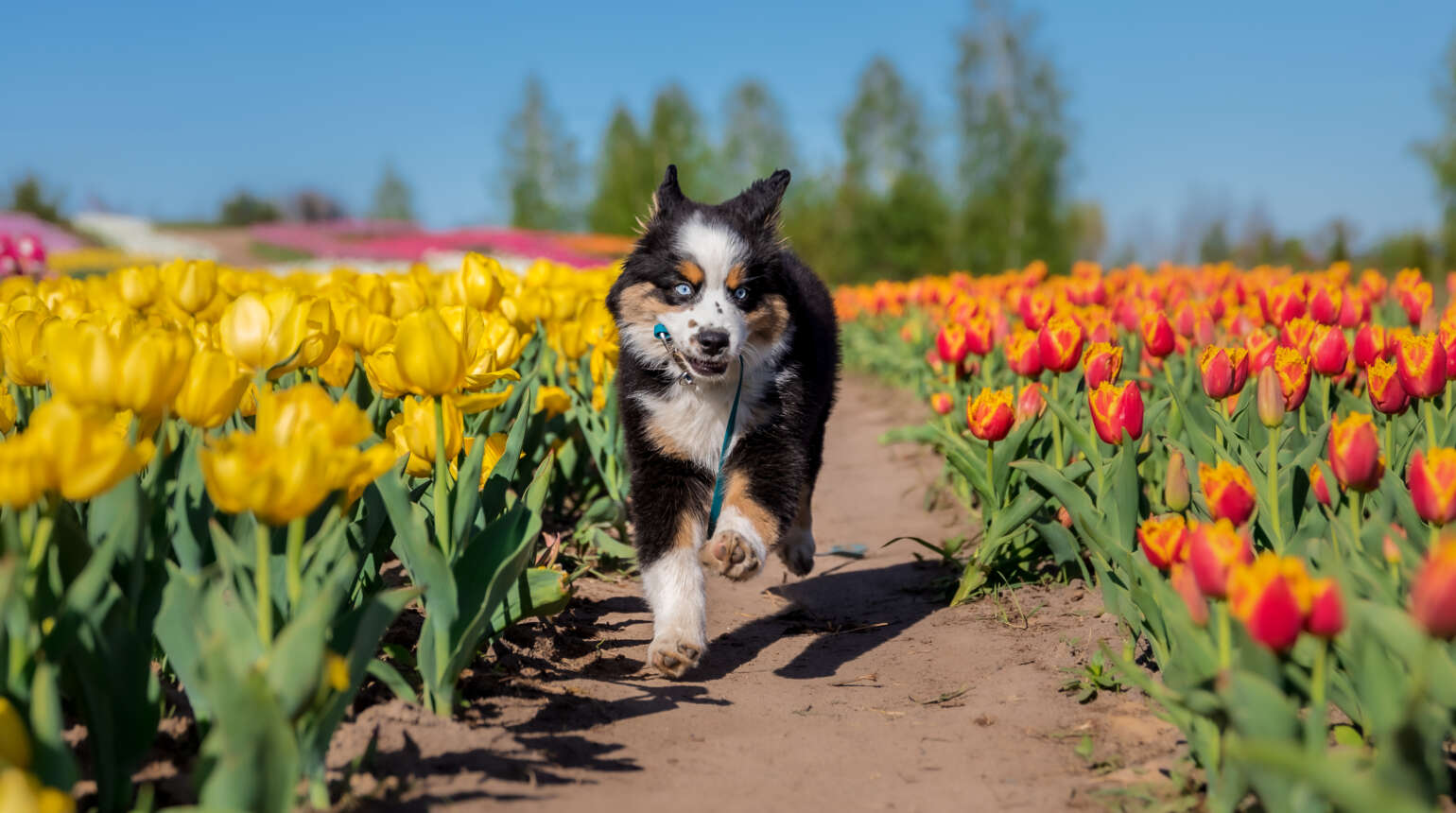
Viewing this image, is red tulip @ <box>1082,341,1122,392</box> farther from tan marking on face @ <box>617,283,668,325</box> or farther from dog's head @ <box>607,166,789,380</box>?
tan marking on face @ <box>617,283,668,325</box>

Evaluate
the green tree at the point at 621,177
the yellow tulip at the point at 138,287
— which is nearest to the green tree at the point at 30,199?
the green tree at the point at 621,177

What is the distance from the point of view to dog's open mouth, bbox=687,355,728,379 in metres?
3.41

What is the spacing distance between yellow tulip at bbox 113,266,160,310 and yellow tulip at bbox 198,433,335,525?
105 inches

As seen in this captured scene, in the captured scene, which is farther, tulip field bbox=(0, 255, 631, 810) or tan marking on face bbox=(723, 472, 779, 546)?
tan marking on face bbox=(723, 472, 779, 546)

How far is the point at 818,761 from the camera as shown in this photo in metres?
2.52

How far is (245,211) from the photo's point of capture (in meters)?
49.3

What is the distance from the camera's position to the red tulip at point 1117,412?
293 centimetres

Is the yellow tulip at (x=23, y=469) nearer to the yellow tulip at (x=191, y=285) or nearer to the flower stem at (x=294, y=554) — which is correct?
the flower stem at (x=294, y=554)

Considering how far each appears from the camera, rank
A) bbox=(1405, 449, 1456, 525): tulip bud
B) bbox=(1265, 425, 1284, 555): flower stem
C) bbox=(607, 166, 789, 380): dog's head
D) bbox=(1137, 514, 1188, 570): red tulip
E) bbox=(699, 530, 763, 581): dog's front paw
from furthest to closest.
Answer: bbox=(607, 166, 789, 380): dog's head
bbox=(699, 530, 763, 581): dog's front paw
bbox=(1265, 425, 1284, 555): flower stem
bbox=(1137, 514, 1188, 570): red tulip
bbox=(1405, 449, 1456, 525): tulip bud

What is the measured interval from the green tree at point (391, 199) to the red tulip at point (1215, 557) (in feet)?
208

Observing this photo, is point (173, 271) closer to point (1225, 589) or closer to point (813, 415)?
point (813, 415)

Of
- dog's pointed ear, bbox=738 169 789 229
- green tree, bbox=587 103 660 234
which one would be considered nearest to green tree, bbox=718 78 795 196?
green tree, bbox=587 103 660 234

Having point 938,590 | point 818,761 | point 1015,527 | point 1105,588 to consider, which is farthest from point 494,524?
point 938,590

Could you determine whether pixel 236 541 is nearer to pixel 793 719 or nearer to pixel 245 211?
pixel 793 719
